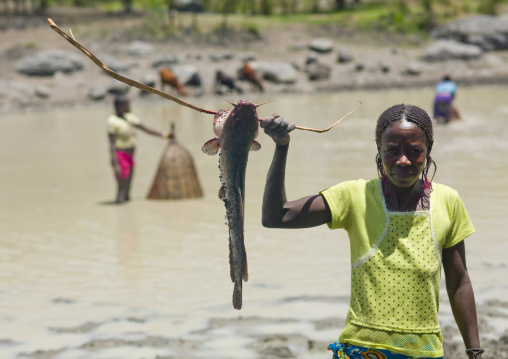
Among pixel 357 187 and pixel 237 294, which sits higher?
pixel 357 187

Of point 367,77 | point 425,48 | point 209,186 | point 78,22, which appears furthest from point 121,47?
point 209,186

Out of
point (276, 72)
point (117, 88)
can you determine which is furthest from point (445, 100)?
point (276, 72)

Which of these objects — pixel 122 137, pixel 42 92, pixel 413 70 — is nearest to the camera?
pixel 122 137

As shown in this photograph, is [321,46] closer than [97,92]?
No

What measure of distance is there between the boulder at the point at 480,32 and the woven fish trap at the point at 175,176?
978 inches

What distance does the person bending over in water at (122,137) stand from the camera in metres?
9.05

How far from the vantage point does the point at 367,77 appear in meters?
27.4

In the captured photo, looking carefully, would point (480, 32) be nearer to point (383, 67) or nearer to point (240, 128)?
point (383, 67)

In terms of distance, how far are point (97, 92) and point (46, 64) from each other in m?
3.67

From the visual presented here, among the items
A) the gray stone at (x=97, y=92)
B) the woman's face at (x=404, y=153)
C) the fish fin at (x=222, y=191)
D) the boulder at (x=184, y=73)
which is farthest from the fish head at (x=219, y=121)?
the boulder at (x=184, y=73)

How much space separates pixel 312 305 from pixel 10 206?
5.22 m

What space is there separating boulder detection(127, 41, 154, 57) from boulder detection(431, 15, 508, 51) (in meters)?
12.1

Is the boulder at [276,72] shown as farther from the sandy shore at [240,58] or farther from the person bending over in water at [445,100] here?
the person bending over in water at [445,100]

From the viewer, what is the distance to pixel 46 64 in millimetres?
26812
